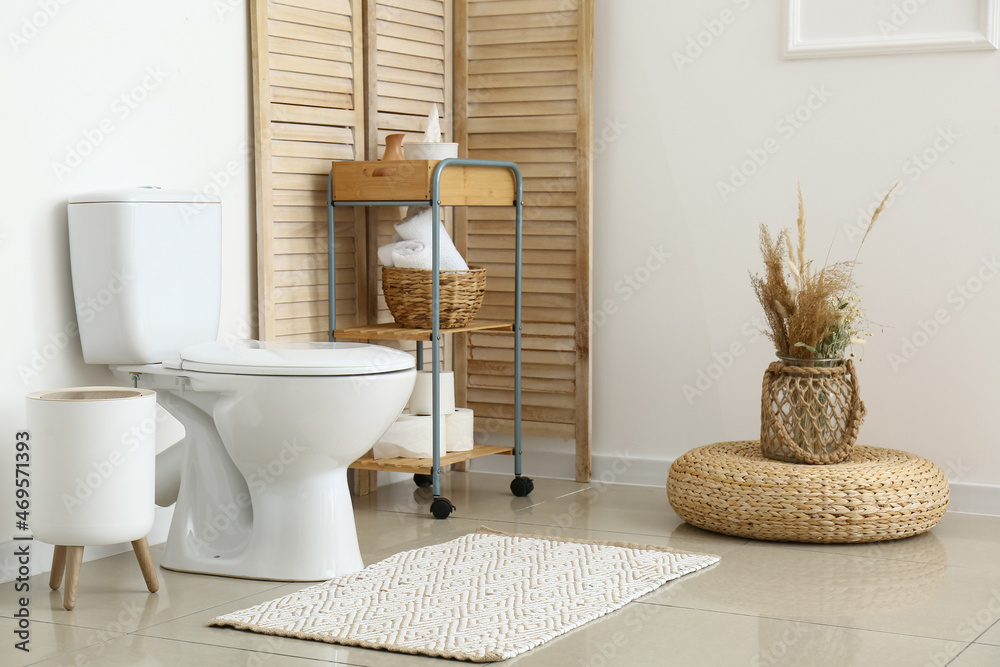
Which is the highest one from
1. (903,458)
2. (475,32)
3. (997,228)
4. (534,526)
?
(475,32)

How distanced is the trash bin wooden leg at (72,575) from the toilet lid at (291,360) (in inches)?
16.4

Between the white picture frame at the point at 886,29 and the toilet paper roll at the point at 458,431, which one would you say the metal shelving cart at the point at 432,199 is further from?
the white picture frame at the point at 886,29

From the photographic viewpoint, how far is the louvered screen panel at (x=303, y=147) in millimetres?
2857

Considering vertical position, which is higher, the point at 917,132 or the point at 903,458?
the point at 917,132

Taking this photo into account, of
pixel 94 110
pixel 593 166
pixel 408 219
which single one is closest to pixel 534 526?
pixel 408 219

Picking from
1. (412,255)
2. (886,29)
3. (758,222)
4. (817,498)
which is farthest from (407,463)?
(886,29)

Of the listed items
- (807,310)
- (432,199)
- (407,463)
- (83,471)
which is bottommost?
(407,463)

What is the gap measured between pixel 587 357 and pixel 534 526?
0.68 meters

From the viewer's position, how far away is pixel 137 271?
2404 millimetres

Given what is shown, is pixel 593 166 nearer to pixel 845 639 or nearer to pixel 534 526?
pixel 534 526

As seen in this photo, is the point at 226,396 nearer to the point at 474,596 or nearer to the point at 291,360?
the point at 291,360

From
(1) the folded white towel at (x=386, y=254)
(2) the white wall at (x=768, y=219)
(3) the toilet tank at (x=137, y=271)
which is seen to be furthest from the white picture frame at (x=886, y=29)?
(3) the toilet tank at (x=137, y=271)

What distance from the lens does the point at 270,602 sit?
84.7 inches

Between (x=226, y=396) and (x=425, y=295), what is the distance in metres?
0.76
